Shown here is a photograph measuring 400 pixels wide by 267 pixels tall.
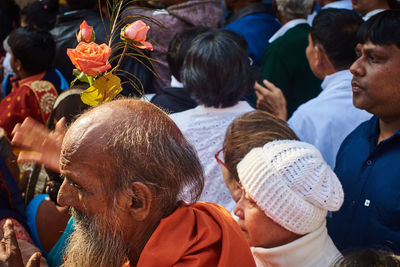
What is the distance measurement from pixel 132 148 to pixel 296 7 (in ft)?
10.9

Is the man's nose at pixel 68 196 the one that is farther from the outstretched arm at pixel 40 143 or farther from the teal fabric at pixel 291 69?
the teal fabric at pixel 291 69

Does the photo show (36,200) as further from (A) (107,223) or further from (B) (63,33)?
(B) (63,33)

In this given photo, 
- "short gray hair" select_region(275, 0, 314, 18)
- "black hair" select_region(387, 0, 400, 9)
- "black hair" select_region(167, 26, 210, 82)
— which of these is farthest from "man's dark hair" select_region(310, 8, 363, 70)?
"black hair" select_region(387, 0, 400, 9)

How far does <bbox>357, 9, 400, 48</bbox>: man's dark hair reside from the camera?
2553 millimetres

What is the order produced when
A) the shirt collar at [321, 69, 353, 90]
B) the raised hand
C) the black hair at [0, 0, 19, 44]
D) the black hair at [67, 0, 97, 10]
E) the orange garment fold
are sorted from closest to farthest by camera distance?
the orange garment fold, the raised hand, the shirt collar at [321, 69, 353, 90], the black hair at [67, 0, 97, 10], the black hair at [0, 0, 19, 44]

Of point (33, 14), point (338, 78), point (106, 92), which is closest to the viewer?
point (106, 92)

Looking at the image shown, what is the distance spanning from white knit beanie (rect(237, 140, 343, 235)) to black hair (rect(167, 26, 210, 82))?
1341mm

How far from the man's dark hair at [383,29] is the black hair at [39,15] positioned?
13.0 feet

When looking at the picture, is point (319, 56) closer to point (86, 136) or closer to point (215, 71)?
point (215, 71)

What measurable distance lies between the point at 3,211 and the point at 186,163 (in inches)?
59.6

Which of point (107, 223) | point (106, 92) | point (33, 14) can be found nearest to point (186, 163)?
point (107, 223)

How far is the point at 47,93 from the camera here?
3895 millimetres

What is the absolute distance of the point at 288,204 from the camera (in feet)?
6.39

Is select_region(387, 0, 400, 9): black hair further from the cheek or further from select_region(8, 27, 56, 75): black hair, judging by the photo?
the cheek
